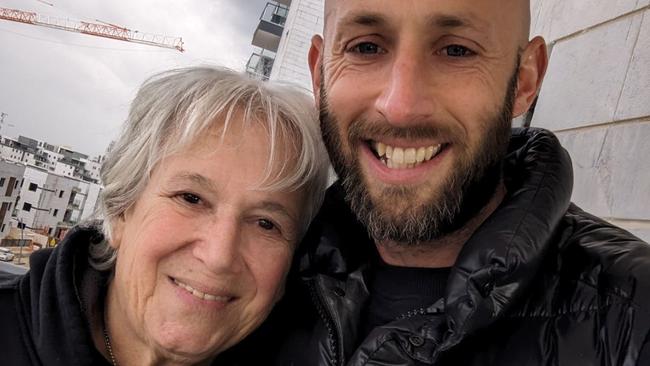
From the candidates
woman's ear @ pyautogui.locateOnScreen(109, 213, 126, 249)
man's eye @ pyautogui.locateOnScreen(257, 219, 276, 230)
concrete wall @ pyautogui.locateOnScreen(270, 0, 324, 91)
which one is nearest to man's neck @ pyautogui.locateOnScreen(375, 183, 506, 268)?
man's eye @ pyautogui.locateOnScreen(257, 219, 276, 230)

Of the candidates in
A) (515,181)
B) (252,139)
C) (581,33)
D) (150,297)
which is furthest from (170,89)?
(581,33)

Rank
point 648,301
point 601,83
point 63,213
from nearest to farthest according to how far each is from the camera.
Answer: point 648,301 → point 601,83 → point 63,213

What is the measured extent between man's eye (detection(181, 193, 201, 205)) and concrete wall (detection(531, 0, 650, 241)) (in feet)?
5.65

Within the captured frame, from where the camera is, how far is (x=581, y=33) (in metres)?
2.87

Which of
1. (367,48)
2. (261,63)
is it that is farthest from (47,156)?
(367,48)

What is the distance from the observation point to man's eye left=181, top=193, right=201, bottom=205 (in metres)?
1.60

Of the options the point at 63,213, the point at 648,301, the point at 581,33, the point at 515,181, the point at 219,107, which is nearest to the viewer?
the point at 648,301

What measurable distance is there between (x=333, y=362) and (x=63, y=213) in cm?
1823

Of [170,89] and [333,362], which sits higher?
[170,89]

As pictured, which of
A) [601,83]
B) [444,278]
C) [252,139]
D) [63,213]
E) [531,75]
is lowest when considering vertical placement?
[63,213]

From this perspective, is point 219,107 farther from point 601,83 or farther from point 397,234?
point 601,83

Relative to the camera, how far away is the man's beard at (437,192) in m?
1.44

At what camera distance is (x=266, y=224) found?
1.70 meters

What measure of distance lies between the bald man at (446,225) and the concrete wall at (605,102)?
82 cm
